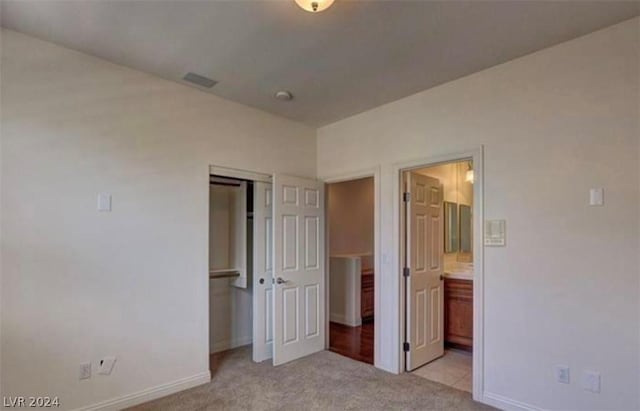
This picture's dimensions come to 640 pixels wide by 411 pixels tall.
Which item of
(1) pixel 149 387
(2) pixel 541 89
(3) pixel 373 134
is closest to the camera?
(2) pixel 541 89

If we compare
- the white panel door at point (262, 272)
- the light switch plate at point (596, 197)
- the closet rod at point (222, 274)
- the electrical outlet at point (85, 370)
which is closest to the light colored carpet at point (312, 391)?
the white panel door at point (262, 272)

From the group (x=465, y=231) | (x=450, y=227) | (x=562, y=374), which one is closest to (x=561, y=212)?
(x=562, y=374)

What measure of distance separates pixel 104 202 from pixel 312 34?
2060 mm

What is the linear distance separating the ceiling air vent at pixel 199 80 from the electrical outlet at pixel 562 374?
359cm

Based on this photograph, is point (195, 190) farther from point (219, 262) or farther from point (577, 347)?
point (577, 347)

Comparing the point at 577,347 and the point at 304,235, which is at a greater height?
the point at 304,235

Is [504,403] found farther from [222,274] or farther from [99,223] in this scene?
[99,223]

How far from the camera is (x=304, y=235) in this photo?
4223 millimetres

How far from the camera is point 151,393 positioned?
305cm

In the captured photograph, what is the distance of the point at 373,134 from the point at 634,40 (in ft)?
7.28

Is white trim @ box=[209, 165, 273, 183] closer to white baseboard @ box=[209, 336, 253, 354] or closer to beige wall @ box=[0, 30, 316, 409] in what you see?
beige wall @ box=[0, 30, 316, 409]

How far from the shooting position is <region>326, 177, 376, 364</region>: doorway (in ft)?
17.3

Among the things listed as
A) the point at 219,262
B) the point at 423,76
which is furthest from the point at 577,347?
the point at 219,262

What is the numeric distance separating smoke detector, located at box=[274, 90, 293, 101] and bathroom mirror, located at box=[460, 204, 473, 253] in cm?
→ 315
